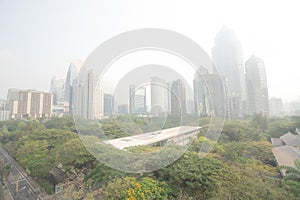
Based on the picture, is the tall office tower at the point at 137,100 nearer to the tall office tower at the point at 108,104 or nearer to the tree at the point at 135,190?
the tall office tower at the point at 108,104

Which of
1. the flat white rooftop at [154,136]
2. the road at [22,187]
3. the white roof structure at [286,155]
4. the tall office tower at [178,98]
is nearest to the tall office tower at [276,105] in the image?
the white roof structure at [286,155]

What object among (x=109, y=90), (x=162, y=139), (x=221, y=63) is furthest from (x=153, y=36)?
(x=221, y=63)

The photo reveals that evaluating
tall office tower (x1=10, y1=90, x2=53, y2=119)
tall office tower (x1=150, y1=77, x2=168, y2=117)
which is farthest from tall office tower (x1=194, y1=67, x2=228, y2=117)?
tall office tower (x1=10, y1=90, x2=53, y2=119)

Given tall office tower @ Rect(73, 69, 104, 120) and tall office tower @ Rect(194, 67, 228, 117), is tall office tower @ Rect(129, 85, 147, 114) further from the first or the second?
tall office tower @ Rect(194, 67, 228, 117)

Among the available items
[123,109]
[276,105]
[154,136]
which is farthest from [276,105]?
[123,109]

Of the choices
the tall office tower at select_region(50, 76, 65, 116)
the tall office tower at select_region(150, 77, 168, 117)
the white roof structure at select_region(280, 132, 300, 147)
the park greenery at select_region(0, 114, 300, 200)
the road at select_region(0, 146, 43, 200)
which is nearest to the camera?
the park greenery at select_region(0, 114, 300, 200)
